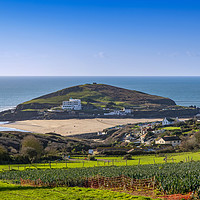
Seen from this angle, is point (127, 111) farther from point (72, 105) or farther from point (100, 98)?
point (100, 98)

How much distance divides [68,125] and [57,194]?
75765 mm

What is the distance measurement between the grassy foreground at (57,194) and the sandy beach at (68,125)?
198ft

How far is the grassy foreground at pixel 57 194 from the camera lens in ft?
58.3

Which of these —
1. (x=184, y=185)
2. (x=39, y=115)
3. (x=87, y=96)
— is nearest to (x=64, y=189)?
(x=184, y=185)

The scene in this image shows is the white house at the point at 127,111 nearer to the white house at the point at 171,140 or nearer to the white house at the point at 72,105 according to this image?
the white house at the point at 72,105

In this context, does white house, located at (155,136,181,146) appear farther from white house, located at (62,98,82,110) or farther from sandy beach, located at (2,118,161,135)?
white house, located at (62,98,82,110)

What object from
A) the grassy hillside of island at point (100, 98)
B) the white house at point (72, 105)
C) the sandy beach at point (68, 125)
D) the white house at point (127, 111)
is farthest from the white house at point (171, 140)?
the grassy hillside of island at point (100, 98)

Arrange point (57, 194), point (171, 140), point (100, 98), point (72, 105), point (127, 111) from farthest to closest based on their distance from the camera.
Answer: point (100, 98) < point (72, 105) < point (127, 111) < point (171, 140) < point (57, 194)

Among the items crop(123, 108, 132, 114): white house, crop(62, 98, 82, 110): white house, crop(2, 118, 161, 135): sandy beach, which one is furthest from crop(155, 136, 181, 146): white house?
crop(62, 98, 82, 110): white house

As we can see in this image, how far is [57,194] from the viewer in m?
18.9

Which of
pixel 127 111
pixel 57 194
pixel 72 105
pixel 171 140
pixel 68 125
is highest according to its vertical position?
pixel 57 194

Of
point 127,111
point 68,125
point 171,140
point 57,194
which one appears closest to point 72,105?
point 127,111

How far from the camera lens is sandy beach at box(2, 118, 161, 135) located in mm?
85250

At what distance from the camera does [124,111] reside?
386ft
